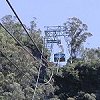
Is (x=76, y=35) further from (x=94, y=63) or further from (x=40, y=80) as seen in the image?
(x=40, y=80)

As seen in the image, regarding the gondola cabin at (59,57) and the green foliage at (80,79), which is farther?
the gondola cabin at (59,57)

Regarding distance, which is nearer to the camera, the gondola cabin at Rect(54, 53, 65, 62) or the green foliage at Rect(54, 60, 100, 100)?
the green foliage at Rect(54, 60, 100, 100)

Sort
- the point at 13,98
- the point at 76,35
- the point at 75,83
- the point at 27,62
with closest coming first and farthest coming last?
1. the point at 13,98
2. the point at 27,62
3. the point at 75,83
4. the point at 76,35

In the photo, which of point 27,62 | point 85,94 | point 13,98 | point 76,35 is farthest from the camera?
point 76,35

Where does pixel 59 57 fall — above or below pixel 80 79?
above

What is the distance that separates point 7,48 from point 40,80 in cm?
568

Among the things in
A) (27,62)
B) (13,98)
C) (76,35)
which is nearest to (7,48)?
(27,62)

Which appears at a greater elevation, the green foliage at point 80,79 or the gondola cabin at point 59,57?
the gondola cabin at point 59,57

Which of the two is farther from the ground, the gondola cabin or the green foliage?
the gondola cabin

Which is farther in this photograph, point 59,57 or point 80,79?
point 59,57

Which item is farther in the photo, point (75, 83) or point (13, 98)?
point (75, 83)

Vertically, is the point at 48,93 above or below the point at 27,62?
below

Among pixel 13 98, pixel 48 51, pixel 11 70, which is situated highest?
pixel 48 51

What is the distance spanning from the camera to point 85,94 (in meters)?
36.5
